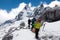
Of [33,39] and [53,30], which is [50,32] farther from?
[33,39]

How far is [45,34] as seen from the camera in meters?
20.6

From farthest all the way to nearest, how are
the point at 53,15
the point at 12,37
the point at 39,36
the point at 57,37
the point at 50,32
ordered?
the point at 53,15 → the point at 12,37 → the point at 39,36 → the point at 50,32 → the point at 57,37

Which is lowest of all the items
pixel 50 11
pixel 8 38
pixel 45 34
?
pixel 8 38

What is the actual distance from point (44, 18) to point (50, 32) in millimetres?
11004

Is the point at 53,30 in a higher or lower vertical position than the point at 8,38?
higher

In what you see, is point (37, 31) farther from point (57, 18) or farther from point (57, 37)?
point (57, 18)

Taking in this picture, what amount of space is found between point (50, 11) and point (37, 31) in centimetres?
933

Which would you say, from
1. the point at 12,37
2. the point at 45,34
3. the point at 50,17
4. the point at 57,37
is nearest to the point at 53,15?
the point at 50,17

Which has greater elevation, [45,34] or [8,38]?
[45,34]

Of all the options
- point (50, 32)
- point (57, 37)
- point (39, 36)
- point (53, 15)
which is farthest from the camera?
point (53, 15)

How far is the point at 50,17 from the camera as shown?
29875 millimetres

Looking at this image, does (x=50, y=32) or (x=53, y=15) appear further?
(x=53, y=15)

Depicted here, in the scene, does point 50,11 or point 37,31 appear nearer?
point 37,31

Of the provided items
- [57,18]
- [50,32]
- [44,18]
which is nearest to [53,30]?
[50,32]
